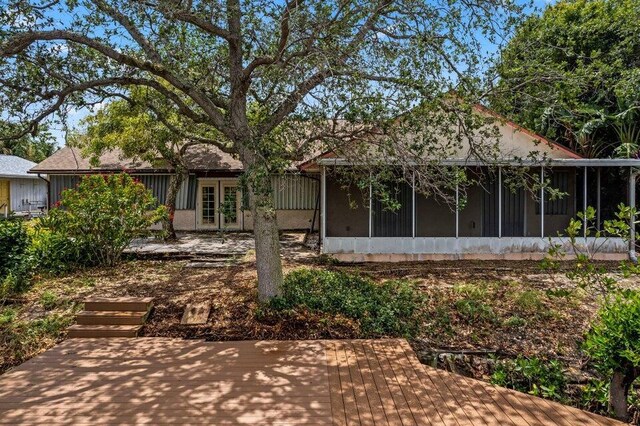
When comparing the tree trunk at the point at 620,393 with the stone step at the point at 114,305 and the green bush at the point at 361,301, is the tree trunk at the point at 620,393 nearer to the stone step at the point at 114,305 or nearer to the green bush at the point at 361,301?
the green bush at the point at 361,301

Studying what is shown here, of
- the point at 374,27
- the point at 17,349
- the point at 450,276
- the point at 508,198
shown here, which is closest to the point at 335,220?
the point at 450,276

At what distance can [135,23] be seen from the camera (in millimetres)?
6629

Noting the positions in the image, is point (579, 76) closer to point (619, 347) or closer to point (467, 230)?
point (619, 347)

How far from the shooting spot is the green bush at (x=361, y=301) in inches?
251

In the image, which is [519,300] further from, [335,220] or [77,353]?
[77,353]

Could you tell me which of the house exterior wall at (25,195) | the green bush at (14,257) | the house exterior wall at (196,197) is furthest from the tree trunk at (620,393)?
the house exterior wall at (25,195)

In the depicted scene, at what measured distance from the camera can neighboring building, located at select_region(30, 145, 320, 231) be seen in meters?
17.1

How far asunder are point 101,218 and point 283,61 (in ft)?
20.4

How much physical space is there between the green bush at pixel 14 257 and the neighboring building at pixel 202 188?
8.27 m

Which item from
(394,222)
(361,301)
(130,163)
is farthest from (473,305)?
(130,163)

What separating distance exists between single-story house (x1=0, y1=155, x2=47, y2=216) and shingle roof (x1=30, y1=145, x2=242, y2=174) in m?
7.71

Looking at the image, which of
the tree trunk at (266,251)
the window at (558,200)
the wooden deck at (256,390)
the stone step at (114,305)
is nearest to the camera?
the wooden deck at (256,390)

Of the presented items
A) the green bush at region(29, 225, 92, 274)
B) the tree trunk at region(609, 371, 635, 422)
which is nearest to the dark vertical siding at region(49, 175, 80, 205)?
the green bush at region(29, 225, 92, 274)

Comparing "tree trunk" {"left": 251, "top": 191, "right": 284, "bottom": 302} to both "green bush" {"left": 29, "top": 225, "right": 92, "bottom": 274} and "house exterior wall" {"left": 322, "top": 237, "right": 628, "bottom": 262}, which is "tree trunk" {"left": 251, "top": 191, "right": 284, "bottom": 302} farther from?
"green bush" {"left": 29, "top": 225, "right": 92, "bottom": 274}
